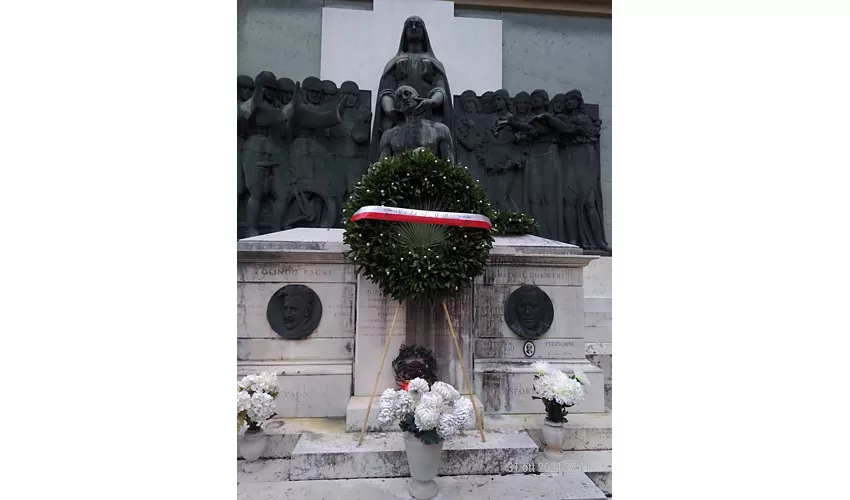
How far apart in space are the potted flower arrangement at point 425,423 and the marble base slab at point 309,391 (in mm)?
1164

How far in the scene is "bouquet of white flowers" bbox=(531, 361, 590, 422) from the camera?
382 centimetres

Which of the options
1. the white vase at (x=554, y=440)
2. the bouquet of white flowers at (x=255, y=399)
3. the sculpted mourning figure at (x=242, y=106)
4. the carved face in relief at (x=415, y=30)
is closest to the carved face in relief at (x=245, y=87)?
the sculpted mourning figure at (x=242, y=106)

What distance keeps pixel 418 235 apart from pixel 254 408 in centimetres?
202

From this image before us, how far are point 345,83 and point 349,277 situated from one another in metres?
5.61

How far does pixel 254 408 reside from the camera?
351cm

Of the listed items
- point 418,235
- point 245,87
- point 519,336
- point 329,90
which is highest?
point 329,90

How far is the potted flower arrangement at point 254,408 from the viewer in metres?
3.48

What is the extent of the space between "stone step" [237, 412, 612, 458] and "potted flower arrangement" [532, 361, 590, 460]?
5.8 inches

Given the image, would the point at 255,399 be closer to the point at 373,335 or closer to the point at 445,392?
the point at 373,335

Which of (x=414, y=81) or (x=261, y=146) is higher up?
(x=414, y=81)

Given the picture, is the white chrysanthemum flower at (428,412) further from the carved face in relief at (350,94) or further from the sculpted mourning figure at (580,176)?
the carved face in relief at (350,94)

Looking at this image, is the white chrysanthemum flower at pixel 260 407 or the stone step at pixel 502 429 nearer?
the white chrysanthemum flower at pixel 260 407

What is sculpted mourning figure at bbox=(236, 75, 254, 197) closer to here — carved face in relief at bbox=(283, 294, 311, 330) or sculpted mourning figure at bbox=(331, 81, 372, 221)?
sculpted mourning figure at bbox=(331, 81, 372, 221)

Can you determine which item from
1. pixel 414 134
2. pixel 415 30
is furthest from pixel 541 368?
pixel 415 30
